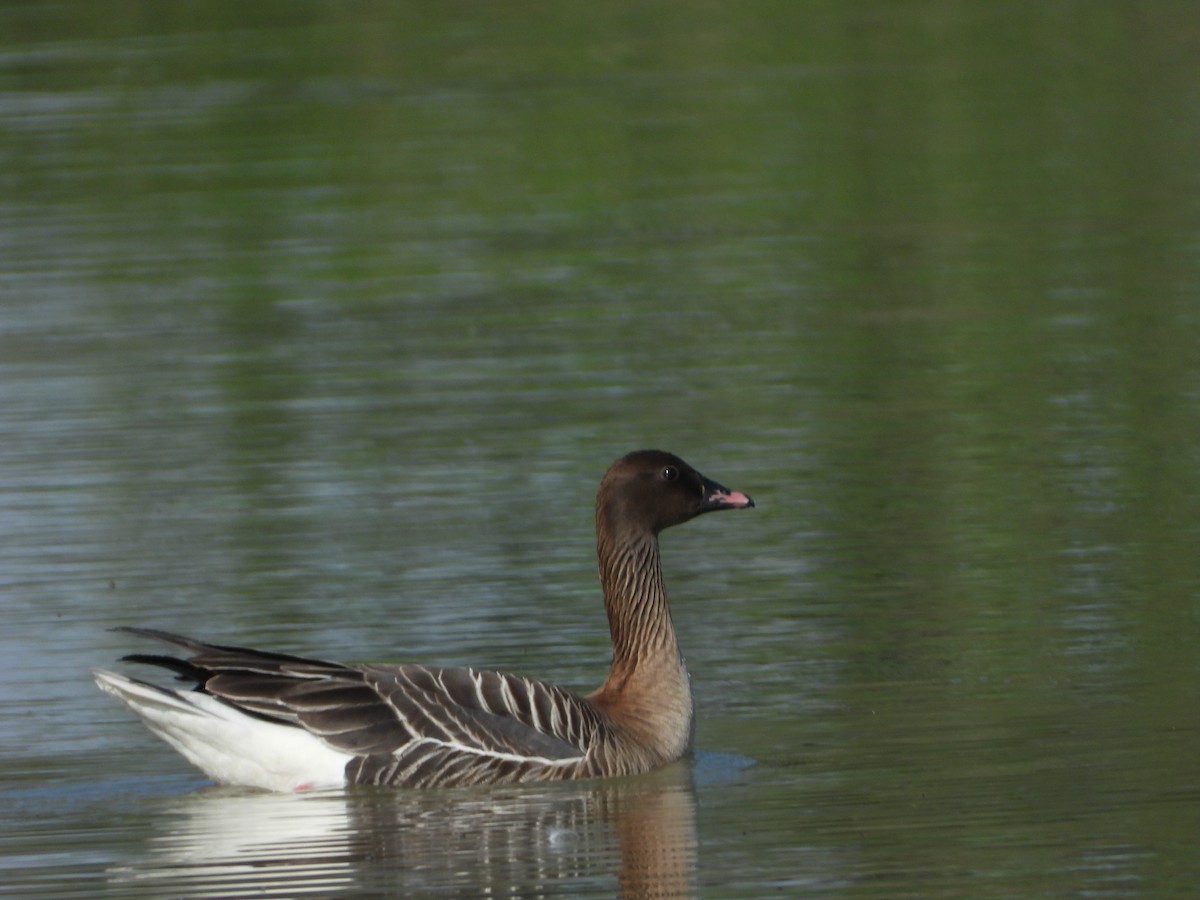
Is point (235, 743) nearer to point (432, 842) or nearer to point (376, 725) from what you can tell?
point (376, 725)

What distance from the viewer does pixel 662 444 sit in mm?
17938

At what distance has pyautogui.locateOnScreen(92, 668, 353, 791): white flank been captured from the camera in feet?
36.5

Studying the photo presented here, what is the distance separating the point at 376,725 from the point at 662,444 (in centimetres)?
680

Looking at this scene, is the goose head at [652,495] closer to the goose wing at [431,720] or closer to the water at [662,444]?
the water at [662,444]

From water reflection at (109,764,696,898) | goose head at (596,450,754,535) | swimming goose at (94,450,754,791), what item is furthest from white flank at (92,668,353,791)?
goose head at (596,450,754,535)

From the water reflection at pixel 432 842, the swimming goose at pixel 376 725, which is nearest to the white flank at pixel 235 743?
the swimming goose at pixel 376 725

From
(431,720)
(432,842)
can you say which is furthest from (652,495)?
(432,842)

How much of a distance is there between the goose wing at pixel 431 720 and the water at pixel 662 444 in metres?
0.17

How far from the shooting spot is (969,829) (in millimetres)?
10125

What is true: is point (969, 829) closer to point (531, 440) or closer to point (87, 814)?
point (87, 814)

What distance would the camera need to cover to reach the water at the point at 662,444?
10672mm

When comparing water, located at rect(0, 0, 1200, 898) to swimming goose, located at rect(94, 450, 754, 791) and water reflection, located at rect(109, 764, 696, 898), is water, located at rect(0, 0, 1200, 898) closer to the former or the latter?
water reflection, located at rect(109, 764, 696, 898)

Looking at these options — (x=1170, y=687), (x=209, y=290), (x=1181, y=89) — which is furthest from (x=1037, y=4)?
(x=1170, y=687)

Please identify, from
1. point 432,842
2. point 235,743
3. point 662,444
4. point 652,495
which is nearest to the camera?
point 432,842
